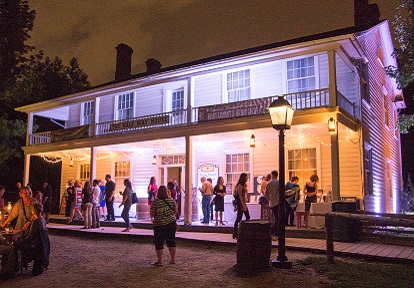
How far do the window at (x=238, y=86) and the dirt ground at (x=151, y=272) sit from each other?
7286 millimetres

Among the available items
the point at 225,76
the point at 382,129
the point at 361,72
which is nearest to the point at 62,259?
the point at 225,76

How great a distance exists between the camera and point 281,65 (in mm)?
15586

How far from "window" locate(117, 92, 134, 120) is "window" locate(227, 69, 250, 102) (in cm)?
560

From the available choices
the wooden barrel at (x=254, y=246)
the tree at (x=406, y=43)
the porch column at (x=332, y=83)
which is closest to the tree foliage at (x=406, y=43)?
the tree at (x=406, y=43)

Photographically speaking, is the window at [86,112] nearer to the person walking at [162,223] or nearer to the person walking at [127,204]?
the person walking at [127,204]

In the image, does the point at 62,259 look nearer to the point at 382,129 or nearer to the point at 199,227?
the point at 199,227

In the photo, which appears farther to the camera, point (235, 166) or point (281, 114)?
point (235, 166)

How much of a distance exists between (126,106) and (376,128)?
11297 millimetres

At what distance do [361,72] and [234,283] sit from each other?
33.8 feet

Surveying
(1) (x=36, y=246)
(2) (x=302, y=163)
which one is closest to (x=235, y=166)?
(2) (x=302, y=163)

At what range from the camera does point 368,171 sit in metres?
14.4

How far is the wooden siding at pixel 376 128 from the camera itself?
1505 cm

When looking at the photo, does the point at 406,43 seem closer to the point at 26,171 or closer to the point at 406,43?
the point at 406,43

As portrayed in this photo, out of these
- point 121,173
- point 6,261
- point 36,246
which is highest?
point 121,173
